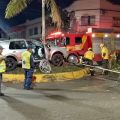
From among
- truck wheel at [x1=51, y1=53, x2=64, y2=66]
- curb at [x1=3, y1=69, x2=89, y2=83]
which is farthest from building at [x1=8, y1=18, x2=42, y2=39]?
curb at [x1=3, y1=69, x2=89, y2=83]

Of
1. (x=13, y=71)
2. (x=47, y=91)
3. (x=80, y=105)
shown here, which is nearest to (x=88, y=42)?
(x=13, y=71)

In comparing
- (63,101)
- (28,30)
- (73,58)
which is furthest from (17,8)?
(28,30)

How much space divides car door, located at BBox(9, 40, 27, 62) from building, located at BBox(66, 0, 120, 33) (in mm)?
19085

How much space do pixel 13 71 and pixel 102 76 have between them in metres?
4.28

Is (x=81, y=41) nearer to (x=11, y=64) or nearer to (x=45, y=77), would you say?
(x=11, y=64)

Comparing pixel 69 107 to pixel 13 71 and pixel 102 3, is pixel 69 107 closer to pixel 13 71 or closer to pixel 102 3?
pixel 13 71

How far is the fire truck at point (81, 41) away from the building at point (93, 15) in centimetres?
930

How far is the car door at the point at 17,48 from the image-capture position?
20.8 metres

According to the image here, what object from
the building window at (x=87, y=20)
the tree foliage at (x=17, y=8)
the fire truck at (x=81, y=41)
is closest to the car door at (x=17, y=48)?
the tree foliage at (x=17, y=8)

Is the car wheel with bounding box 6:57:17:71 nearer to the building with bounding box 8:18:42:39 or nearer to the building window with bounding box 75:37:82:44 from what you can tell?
the building window with bounding box 75:37:82:44

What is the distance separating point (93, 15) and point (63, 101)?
95.5 feet

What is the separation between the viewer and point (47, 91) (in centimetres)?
1412

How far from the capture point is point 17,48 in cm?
2111

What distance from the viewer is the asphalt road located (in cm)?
968
